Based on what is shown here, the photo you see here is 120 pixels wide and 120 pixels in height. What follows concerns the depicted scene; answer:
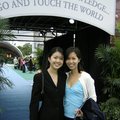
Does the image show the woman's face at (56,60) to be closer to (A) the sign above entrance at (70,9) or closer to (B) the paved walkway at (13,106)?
(B) the paved walkway at (13,106)

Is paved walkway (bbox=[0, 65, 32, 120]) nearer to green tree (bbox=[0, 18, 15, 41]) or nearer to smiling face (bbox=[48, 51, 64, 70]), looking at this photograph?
green tree (bbox=[0, 18, 15, 41])

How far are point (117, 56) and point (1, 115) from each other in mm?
3473

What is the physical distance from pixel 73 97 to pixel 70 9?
380 cm

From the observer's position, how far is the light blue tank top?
3316 mm

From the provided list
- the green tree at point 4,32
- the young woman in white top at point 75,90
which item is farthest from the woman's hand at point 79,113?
the green tree at point 4,32

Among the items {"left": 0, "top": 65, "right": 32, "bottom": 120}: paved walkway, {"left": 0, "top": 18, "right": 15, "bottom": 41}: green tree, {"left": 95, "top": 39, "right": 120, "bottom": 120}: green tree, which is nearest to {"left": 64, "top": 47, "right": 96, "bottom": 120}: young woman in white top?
{"left": 0, "top": 18, "right": 15, "bottom": 41}: green tree

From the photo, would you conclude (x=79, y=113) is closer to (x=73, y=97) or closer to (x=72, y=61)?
(x=73, y=97)

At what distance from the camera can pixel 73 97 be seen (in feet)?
10.9

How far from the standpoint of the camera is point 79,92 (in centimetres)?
332

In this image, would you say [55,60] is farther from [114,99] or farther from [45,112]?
[114,99]

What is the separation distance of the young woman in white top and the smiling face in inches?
3.4

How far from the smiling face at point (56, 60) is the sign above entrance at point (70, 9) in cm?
323

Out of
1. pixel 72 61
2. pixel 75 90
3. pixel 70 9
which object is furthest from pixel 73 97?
pixel 70 9

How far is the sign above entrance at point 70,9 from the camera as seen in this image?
21.1ft
